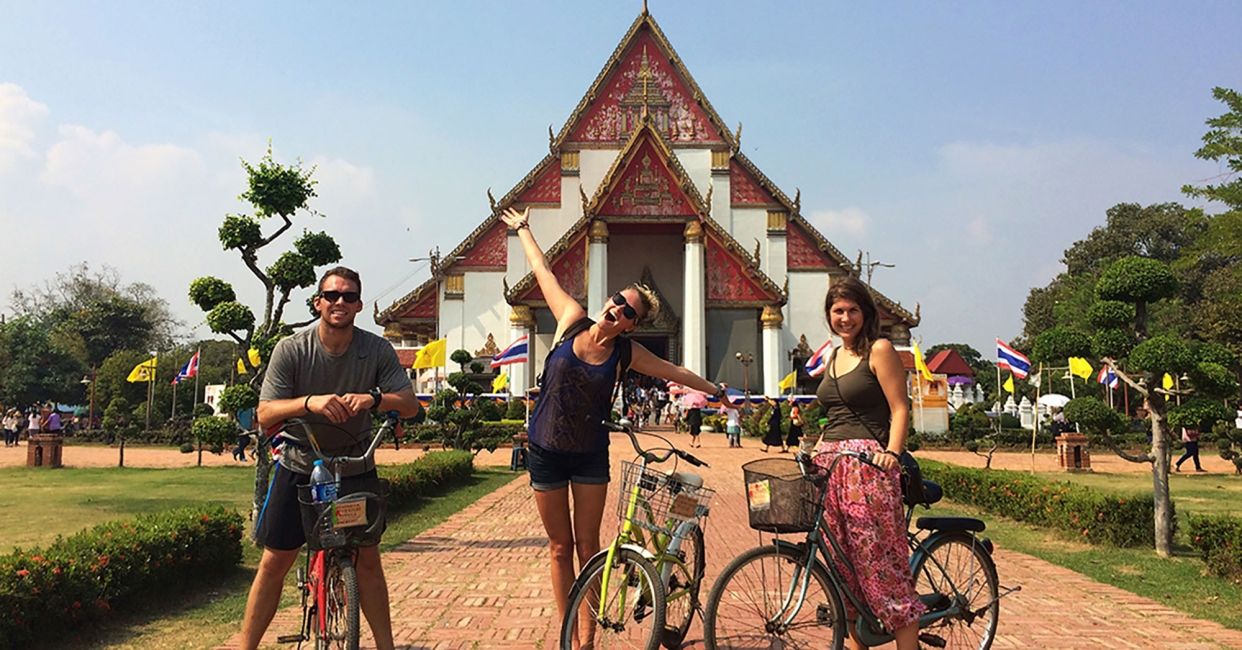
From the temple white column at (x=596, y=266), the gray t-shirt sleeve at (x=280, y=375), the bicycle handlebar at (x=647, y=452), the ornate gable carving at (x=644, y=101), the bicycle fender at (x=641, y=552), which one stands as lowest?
the bicycle fender at (x=641, y=552)

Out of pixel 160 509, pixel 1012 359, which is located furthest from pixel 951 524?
pixel 1012 359

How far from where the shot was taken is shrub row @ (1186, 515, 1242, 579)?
664 cm

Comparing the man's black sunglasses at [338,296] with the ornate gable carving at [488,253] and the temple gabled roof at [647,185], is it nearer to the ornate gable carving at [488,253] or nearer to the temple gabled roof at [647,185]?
the temple gabled roof at [647,185]

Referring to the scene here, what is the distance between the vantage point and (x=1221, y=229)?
25531 mm

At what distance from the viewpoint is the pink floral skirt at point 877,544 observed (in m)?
3.68

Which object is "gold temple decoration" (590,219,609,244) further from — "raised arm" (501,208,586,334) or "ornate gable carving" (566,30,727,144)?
"raised arm" (501,208,586,334)

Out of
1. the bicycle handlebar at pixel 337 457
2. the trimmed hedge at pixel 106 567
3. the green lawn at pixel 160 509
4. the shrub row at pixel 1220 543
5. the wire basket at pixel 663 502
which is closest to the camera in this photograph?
the bicycle handlebar at pixel 337 457

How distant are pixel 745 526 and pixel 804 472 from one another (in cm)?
595

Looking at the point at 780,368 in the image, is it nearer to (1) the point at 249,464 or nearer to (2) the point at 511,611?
(1) the point at 249,464

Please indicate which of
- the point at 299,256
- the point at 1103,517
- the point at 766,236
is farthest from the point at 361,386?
the point at 766,236

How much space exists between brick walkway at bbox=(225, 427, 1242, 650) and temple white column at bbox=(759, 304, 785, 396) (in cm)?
2226

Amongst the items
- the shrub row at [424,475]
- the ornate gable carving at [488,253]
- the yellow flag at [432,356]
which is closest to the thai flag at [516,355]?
the yellow flag at [432,356]

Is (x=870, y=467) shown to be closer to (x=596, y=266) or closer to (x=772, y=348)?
(x=596, y=266)

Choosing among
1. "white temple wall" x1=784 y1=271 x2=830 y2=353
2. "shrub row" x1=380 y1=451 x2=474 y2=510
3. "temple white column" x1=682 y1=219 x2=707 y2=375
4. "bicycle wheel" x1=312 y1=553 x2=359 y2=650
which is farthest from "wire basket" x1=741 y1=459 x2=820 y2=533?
"white temple wall" x1=784 y1=271 x2=830 y2=353
